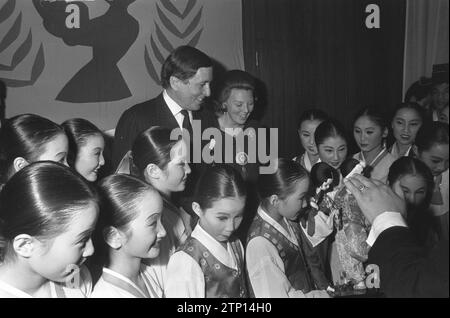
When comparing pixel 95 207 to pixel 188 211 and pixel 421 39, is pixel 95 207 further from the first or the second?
pixel 421 39

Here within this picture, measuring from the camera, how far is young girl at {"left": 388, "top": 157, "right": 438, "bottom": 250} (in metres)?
0.72

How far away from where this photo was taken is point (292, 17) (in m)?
0.91

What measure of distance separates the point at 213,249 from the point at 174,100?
0.30 m

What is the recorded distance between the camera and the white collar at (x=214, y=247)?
0.61 meters

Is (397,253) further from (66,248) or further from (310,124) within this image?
(310,124)

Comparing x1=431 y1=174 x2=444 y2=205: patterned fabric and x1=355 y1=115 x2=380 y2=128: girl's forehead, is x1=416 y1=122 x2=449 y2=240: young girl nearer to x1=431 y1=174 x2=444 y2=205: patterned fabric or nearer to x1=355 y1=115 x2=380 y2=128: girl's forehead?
x1=431 y1=174 x2=444 y2=205: patterned fabric

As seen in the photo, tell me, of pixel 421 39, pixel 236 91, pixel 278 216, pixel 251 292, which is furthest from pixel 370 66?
pixel 251 292

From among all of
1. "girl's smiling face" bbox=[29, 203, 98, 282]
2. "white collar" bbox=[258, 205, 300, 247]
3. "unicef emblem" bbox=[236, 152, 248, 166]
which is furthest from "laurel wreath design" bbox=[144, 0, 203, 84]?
"girl's smiling face" bbox=[29, 203, 98, 282]

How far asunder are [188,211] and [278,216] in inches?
5.7

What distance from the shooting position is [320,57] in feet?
3.10

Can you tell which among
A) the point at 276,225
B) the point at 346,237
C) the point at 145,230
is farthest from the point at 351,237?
the point at 145,230

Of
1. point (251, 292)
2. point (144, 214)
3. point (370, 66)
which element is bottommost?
point (251, 292)

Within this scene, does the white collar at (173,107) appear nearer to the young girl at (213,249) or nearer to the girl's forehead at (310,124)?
the young girl at (213,249)

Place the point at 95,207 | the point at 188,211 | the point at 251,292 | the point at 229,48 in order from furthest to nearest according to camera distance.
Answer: the point at 229,48, the point at 188,211, the point at 251,292, the point at 95,207
